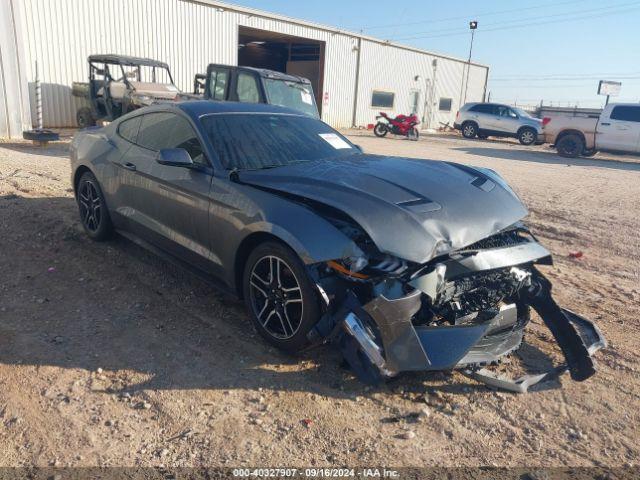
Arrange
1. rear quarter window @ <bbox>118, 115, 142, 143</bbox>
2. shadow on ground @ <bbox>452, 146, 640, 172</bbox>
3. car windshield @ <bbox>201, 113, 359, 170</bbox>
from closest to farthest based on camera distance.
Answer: car windshield @ <bbox>201, 113, 359, 170</bbox> < rear quarter window @ <bbox>118, 115, 142, 143</bbox> < shadow on ground @ <bbox>452, 146, 640, 172</bbox>

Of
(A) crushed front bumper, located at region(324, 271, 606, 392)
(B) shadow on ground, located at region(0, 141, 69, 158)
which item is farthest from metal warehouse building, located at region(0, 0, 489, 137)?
(A) crushed front bumper, located at region(324, 271, 606, 392)

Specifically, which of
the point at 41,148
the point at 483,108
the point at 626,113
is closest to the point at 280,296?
the point at 41,148

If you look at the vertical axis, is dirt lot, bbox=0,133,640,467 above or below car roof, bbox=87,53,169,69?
below

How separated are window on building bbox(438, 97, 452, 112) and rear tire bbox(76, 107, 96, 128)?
76.3ft

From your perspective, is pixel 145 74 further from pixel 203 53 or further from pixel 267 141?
pixel 267 141

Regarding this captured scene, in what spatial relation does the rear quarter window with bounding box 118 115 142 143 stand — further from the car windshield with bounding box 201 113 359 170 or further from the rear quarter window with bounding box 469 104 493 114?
the rear quarter window with bounding box 469 104 493 114

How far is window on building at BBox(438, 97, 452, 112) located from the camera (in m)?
32.5

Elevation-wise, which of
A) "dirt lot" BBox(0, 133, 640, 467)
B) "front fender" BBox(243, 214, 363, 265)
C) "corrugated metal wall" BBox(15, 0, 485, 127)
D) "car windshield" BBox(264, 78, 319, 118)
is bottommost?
"dirt lot" BBox(0, 133, 640, 467)

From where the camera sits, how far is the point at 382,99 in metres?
28.2

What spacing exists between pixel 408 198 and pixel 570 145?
16.4m

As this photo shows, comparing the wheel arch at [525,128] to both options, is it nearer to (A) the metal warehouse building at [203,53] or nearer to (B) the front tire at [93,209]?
(A) the metal warehouse building at [203,53]

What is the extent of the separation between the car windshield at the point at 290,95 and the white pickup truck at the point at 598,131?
403 inches

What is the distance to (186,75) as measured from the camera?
18.4m

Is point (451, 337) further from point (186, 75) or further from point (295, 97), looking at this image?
point (186, 75)
